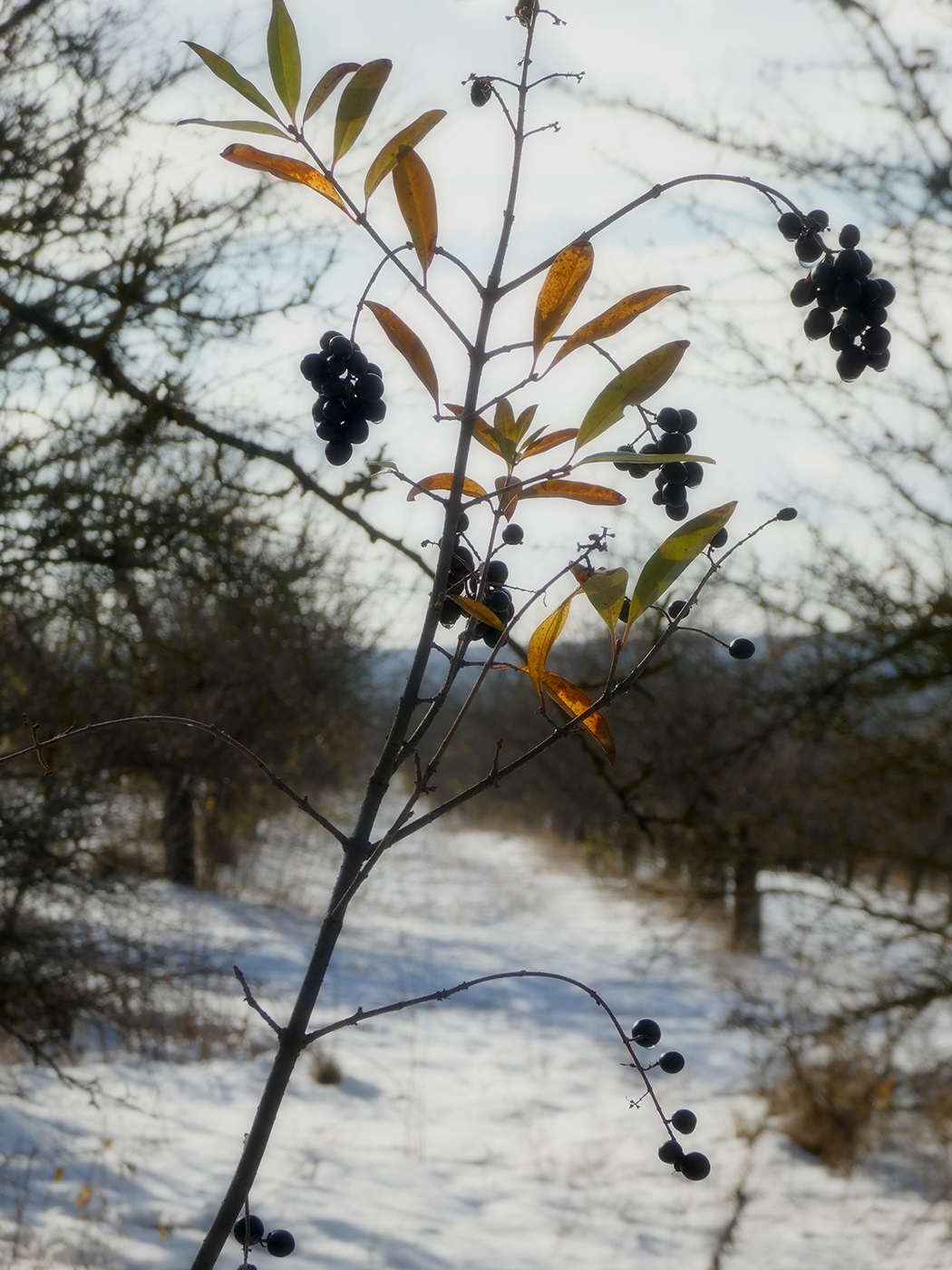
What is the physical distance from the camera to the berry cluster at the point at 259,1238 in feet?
2.35

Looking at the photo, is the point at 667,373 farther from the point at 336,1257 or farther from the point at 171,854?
the point at 171,854

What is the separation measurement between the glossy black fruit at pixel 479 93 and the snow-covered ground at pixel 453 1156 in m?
3.92

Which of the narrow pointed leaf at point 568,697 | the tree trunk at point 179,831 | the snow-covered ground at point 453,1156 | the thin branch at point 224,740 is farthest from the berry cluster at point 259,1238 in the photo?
the tree trunk at point 179,831

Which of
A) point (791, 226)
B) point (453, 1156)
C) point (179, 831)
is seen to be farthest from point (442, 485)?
point (179, 831)

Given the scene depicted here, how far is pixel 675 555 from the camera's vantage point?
64 centimetres

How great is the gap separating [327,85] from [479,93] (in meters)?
0.21

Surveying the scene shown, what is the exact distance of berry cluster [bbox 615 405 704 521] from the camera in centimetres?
82

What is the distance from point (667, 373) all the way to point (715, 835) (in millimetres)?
5073

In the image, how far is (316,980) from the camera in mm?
640

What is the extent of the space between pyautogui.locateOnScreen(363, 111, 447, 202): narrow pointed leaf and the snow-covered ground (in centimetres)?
396

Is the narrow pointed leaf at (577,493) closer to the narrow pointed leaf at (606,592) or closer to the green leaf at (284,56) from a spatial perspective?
the narrow pointed leaf at (606,592)

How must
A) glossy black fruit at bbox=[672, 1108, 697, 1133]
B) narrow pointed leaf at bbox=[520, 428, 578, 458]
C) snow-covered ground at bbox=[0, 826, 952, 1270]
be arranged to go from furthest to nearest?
snow-covered ground at bbox=[0, 826, 952, 1270]
glossy black fruit at bbox=[672, 1108, 697, 1133]
narrow pointed leaf at bbox=[520, 428, 578, 458]

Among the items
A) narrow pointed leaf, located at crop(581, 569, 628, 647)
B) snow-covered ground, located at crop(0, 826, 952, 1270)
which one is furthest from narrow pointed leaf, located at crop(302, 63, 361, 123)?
snow-covered ground, located at crop(0, 826, 952, 1270)

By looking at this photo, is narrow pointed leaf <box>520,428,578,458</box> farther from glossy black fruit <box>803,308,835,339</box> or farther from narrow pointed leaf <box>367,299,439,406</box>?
glossy black fruit <box>803,308,835,339</box>
